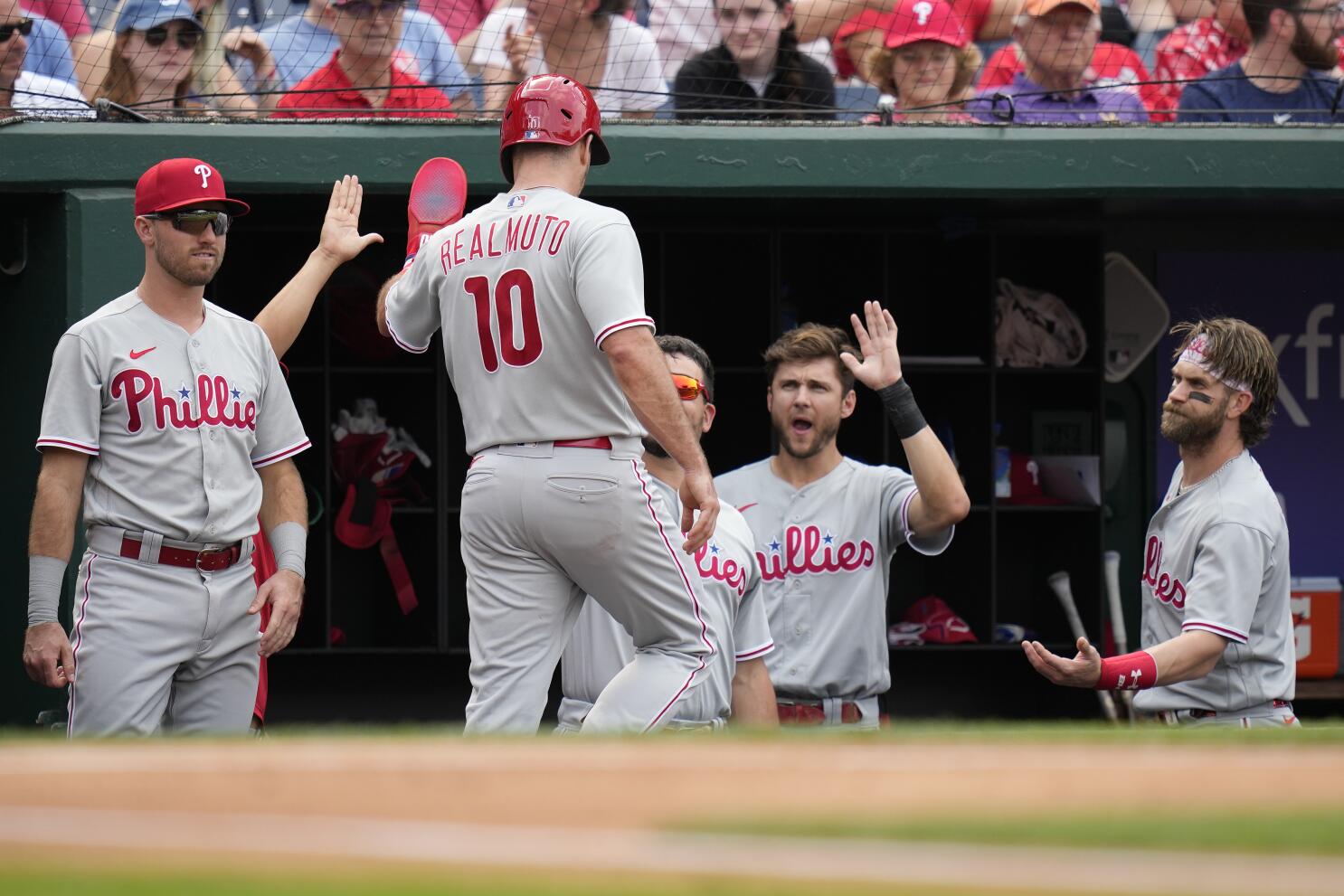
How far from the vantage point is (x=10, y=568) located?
5367 mm

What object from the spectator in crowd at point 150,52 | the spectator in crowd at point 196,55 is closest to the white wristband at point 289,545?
the spectator in crowd at point 196,55

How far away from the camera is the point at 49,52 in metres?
5.66

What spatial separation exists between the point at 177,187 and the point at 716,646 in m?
1.64

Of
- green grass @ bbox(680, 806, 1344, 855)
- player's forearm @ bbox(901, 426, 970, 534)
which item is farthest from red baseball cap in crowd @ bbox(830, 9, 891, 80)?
green grass @ bbox(680, 806, 1344, 855)

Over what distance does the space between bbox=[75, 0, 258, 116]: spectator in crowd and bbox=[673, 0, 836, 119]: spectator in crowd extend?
1527mm

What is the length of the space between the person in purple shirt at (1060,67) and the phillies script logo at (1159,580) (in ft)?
6.83

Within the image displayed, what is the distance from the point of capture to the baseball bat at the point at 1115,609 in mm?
6406

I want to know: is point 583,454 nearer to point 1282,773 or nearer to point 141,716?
point 141,716

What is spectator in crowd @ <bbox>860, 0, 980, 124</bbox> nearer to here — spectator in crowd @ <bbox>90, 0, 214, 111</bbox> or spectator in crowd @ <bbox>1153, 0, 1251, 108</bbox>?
spectator in crowd @ <bbox>1153, 0, 1251, 108</bbox>

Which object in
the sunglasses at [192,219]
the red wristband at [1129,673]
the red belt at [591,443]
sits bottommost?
the red wristband at [1129,673]

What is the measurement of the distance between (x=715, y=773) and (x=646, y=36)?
4332mm

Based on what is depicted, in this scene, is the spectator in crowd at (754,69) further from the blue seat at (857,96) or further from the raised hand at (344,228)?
the raised hand at (344,228)

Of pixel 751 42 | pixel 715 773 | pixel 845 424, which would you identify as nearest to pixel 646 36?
pixel 751 42

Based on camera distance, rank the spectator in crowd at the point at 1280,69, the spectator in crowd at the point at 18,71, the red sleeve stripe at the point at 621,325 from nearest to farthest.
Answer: the red sleeve stripe at the point at 621,325 → the spectator in crowd at the point at 18,71 → the spectator in crowd at the point at 1280,69
